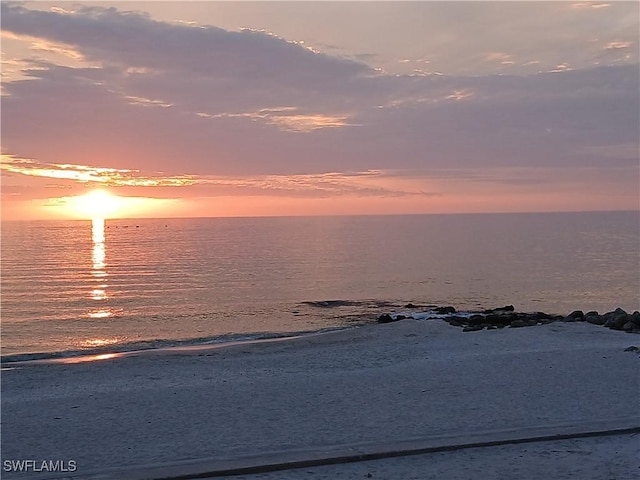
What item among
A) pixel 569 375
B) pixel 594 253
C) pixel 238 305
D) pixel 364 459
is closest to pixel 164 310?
pixel 238 305

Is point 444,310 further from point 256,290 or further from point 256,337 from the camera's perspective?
point 256,290

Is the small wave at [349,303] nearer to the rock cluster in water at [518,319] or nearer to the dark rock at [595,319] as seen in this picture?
the rock cluster in water at [518,319]

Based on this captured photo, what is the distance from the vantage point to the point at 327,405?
1362 centimetres

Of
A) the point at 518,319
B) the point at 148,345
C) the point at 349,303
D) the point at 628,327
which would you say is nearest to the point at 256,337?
the point at 148,345

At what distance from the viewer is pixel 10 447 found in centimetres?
1119

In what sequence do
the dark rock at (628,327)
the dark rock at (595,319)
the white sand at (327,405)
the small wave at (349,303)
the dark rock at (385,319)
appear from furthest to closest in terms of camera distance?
1. the small wave at (349,303)
2. the dark rock at (385,319)
3. the dark rock at (595,319)
4. the dark rock at (628,327)
5. the white sand at (327,405)

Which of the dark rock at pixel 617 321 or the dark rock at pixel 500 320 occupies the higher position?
the dark rock at pixel 617 321

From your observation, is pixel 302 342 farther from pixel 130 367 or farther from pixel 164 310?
pixel 164 310

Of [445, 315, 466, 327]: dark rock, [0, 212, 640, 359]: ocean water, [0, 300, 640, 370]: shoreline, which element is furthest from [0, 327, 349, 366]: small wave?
[445, 315, 466, 327]: dark rock

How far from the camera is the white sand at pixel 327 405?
33.7 ft

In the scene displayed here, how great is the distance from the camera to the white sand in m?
10.3

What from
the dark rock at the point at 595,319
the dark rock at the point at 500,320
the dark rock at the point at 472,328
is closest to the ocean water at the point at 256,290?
the dark rock at the point at 500,320

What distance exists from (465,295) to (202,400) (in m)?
37.8

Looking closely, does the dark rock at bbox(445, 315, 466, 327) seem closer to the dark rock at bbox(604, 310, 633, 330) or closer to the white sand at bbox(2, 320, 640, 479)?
the dark rock at bbox(604, 310, 633, 330)
